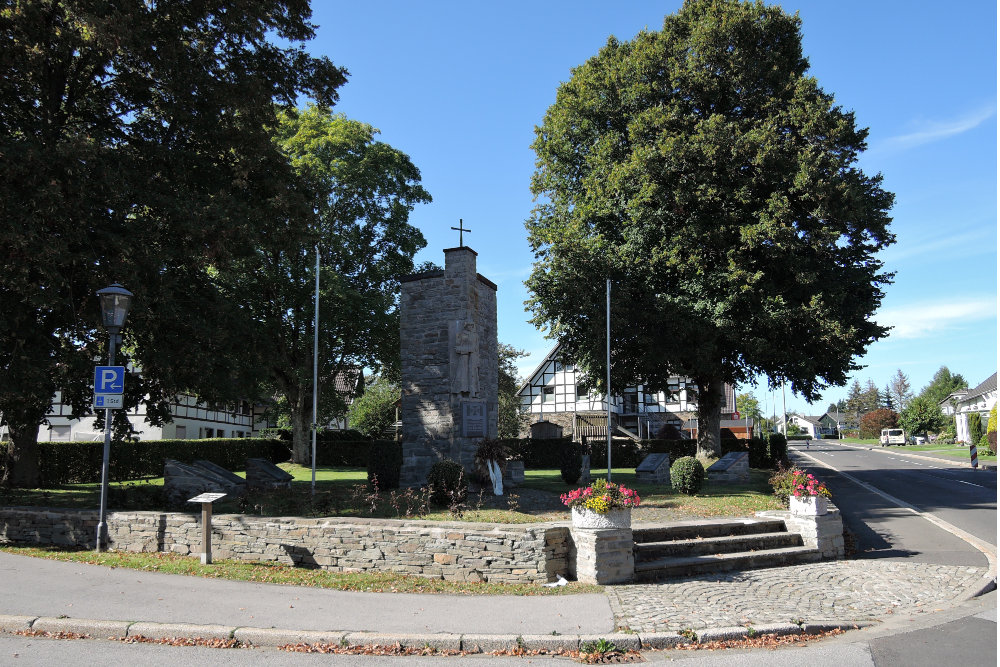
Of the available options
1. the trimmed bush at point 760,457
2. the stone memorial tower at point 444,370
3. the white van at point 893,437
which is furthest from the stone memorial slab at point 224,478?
the white van at point 893,437

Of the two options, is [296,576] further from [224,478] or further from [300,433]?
[300,433]

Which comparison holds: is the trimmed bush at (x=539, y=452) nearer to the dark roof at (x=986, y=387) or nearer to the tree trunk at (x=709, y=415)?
the tree trunk at (x=709, y=415)

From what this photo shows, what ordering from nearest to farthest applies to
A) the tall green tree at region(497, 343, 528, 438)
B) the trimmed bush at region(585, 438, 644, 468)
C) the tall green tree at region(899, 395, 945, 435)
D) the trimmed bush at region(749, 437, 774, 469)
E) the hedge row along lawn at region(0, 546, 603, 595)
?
the hedge row along lawn at region(0, 546, 603, 595) < the trimmed bush at region(749, 437, 774, 469) < the trimmed bush at region(585, 438, 644, 468) < the tall green tree at region(497, 343, 528, 438) < the tall green tree at region(899, 395, 945, 435)

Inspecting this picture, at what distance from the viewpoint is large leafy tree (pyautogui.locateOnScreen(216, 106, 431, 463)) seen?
26.8m

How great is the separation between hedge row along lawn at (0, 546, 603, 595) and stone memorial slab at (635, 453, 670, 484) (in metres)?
12.7

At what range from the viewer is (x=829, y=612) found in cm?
729

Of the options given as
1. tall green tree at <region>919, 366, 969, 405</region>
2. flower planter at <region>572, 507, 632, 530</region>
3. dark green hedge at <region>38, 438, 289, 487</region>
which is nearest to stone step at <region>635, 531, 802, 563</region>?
flower planter at <region>572, 507, 632, 530</region>

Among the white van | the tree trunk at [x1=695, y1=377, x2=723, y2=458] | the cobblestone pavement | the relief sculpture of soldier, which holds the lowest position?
the white van

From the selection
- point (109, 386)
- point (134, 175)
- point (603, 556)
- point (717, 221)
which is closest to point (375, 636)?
point (603, 556)

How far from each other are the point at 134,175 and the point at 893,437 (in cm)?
7682

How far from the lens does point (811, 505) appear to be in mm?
10641

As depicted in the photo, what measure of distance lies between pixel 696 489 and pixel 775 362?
9229 mm

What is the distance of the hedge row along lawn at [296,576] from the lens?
8.04 metres

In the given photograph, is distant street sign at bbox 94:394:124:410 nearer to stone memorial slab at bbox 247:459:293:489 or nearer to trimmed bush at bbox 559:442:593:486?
stone memorial slab at bbox 247:459:293:489
